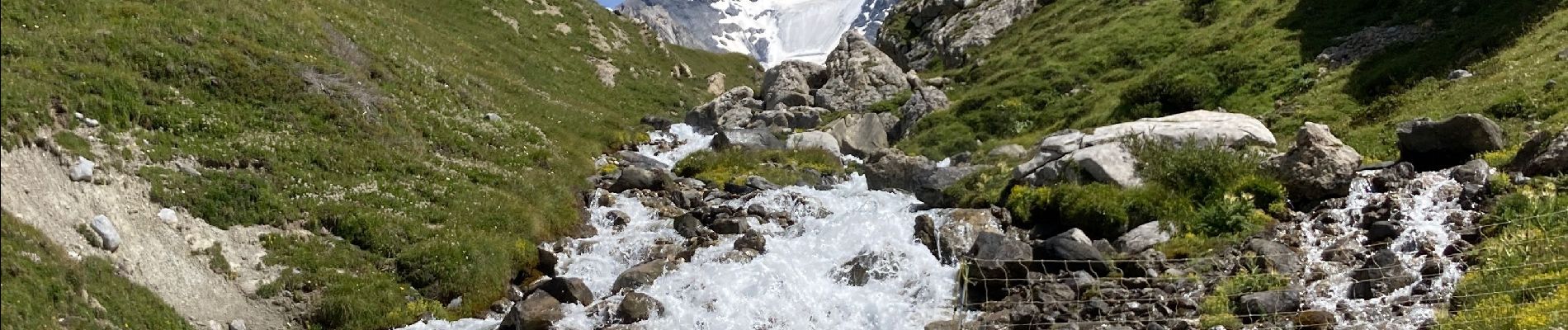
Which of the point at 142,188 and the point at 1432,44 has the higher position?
the point at 1432,44

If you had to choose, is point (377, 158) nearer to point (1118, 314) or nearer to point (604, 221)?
point (604, 221)

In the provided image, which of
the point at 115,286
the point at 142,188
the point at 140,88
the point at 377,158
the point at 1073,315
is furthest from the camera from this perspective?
the point at 377,158

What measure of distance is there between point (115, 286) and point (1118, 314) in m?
16.6

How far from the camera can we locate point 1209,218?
19.9 meters

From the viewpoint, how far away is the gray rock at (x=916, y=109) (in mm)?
42781

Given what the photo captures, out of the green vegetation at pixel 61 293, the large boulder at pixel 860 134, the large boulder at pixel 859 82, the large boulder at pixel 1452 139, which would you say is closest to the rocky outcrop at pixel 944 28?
the large boulder at pixel 859 82

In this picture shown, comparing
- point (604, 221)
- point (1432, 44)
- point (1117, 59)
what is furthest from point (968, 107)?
point (604, 221)

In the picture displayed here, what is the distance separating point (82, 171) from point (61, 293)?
4329 millimetres

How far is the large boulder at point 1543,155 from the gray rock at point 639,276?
16830 mm

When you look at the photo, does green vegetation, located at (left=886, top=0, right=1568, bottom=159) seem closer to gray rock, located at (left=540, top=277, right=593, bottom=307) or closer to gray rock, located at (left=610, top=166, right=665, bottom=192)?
gray rock, located at (left=610, top=166, right=665, bottom=192)

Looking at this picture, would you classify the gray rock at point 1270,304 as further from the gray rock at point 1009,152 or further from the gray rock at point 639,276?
the gray rock at point 1009,152

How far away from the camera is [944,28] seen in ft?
214

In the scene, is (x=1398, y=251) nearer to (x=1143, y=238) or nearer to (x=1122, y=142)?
(x=1143, y=238)

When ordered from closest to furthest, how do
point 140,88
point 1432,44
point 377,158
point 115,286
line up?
point 115,286, point 140,88, point 377,158, point 1432,44
